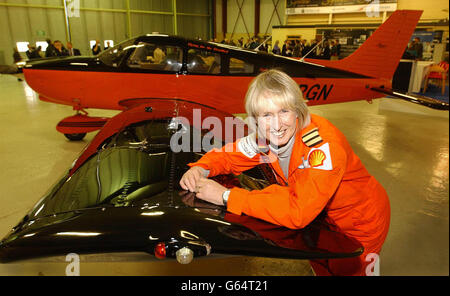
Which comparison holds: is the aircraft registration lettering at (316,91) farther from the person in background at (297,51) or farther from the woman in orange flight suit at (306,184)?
the person in background at (297,51)

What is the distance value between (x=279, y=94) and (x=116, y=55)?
164 inches

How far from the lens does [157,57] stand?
464cm

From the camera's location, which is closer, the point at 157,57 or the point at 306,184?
the point at 306,184

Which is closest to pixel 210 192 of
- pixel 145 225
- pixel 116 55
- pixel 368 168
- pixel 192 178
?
pixel 192 178

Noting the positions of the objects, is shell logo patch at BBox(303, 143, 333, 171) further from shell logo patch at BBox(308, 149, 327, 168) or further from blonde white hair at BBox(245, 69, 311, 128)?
blonde white hair at BBox(245, 69, 311, 128)

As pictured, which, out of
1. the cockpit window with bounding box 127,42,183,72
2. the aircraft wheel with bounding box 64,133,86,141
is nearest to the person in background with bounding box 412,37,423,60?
the cockpit window with bounding box 127,42,183,72

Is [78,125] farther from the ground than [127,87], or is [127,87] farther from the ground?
[127,87]

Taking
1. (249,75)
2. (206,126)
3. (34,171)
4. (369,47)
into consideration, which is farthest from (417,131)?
(34,171)

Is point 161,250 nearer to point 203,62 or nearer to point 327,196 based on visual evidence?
point 327,196

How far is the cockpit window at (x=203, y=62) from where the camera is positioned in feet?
15.3

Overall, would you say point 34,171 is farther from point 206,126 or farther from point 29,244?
point 29,244

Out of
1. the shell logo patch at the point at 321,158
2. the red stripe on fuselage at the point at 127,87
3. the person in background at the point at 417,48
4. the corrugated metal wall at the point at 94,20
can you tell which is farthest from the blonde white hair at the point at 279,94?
the corrugated metal wall at the point at 94,20

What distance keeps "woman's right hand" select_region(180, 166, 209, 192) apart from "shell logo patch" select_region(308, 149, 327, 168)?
0.59m

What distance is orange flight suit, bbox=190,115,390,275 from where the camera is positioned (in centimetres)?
114
